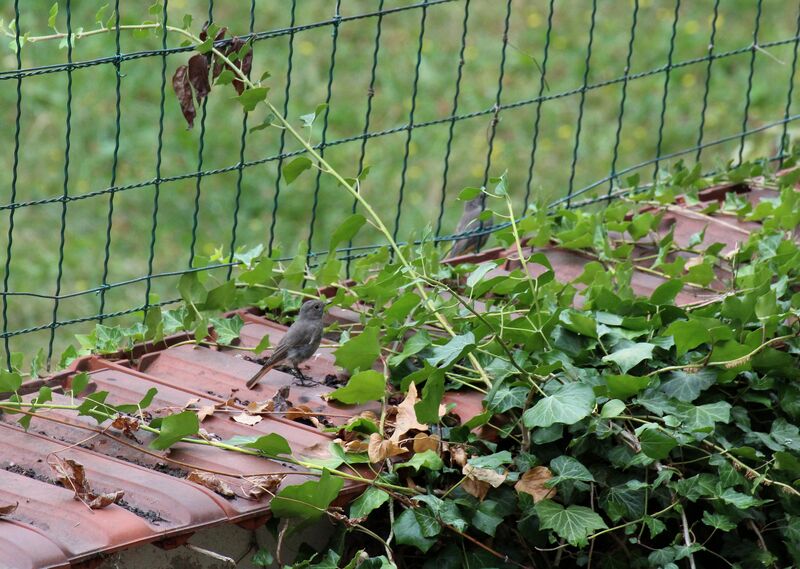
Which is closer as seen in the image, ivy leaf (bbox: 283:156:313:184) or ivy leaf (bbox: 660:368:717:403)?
ivy leaf (bbox: 660:368:717:403)

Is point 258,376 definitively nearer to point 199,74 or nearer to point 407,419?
point 407,419

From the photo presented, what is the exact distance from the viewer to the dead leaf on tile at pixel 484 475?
298 centimetres

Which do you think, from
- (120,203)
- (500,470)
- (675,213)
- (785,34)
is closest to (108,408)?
(500,470)

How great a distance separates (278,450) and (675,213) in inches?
99.9

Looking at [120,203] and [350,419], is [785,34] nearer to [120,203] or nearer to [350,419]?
[120,203]

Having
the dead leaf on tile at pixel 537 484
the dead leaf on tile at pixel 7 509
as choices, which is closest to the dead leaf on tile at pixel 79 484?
the dead leaf on tile at pixel 7 509

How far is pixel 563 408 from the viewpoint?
298 cm

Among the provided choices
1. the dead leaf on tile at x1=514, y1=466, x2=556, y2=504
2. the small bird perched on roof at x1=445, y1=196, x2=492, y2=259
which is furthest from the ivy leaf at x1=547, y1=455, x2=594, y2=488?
the small bird perched on roof at x1=445, y1=196, x2=492, y2=259

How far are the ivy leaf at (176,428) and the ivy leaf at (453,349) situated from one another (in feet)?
2.13

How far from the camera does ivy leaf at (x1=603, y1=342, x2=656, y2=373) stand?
10.6ft

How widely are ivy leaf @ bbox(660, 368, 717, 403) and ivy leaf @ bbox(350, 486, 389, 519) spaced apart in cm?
87

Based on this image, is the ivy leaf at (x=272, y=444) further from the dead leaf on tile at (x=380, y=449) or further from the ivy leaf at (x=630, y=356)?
the ivy leaf at (x=630, y=356)

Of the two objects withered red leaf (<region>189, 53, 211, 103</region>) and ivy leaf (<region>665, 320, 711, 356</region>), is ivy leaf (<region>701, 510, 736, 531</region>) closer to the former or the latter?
ivy leaf (<region>665, 320, 711, 356</region>)

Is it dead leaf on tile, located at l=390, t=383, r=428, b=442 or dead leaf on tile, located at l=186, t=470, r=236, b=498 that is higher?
dead leaf on tile, located at l=390, t=383, r=428, b=442
